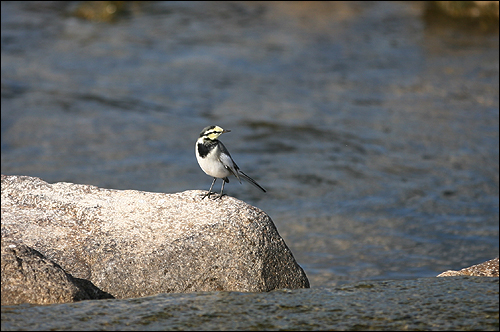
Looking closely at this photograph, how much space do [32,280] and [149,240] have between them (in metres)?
1.17

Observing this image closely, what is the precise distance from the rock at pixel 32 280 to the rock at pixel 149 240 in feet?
0.86

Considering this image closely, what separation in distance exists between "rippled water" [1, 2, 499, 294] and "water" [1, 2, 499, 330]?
51 millimetres

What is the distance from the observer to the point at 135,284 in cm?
623

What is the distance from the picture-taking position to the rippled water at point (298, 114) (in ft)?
45.0

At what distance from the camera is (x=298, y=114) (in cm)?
1839

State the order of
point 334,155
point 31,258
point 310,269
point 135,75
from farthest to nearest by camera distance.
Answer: point 135,75 → point 334,155 → point 310,269 → point 31,258

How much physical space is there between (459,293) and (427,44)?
18.1m

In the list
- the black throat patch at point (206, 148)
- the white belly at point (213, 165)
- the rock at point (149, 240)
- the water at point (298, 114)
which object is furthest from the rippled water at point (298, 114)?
the rock at point (149, 240)

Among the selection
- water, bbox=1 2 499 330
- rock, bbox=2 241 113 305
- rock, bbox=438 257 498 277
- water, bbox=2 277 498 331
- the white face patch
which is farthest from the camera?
water, bbox=1 2 499 330

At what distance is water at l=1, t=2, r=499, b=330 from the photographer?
13688mm

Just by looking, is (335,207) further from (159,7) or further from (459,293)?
(159,7)

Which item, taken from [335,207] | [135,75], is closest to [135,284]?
[335,207]

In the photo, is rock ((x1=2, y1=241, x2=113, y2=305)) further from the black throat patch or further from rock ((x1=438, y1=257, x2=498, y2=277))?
rock ((x1=438, y1=257, x2=498, y2=277))

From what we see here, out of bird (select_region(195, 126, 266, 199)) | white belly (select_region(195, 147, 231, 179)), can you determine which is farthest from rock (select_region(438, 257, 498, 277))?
white belly (select_region(195, 147, 231, 179))
